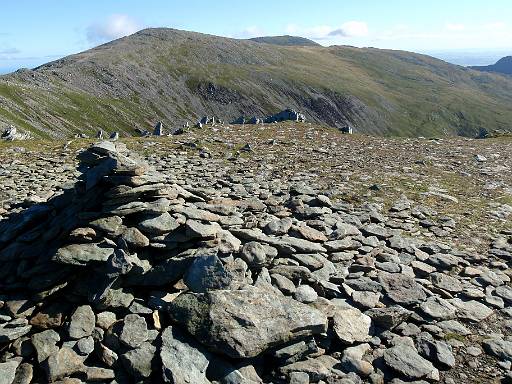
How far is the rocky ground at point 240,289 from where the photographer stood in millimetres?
8625

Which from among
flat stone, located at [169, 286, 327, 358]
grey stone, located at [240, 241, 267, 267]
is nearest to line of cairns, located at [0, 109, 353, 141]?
grey stone, located at [240, 241, 267, 267]

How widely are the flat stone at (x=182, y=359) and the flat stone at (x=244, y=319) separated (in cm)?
21

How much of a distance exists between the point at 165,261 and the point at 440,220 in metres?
11.7

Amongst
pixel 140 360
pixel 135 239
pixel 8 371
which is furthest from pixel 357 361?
pixel 8 371

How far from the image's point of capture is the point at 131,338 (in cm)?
880

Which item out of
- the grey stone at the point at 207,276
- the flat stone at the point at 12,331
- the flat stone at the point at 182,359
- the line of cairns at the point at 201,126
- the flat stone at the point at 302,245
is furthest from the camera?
the line of cairns at the point at 201,126

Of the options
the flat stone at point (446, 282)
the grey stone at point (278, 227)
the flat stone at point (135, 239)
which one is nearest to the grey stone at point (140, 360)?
the flat stone at point (135, 239)

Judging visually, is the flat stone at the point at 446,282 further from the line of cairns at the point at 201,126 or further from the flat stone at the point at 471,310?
the line of cairns at the point at 201,126

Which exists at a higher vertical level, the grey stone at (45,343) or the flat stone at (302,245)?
the flat stone at (302,245)

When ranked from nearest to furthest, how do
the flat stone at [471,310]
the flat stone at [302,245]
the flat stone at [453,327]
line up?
the flat stone at [453,327] < the flat stone at [471,310] < the flat stone at [302,245]

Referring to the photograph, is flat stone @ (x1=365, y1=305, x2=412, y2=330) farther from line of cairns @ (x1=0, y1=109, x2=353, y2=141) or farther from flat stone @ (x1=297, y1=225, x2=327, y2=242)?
line of cairns @ (x1=0, y1=109, x2=353, y2=141)

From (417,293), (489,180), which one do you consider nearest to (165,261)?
(417,293)

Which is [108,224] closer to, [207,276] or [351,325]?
[207,276]

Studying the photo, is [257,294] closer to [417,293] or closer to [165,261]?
[165,261]
